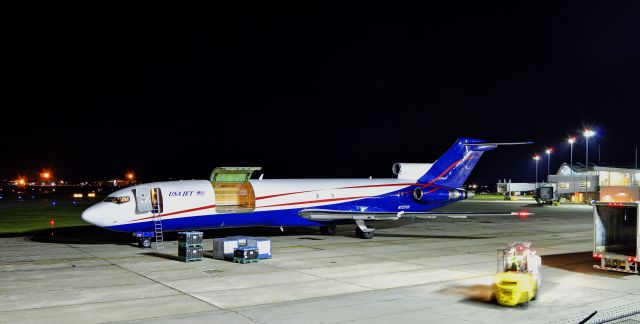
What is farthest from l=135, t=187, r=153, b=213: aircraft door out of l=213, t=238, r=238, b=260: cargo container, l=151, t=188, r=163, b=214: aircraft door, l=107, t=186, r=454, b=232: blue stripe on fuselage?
l=213, t=238, r=238, b=260: cargo container

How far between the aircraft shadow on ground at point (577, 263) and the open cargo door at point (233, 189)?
14812mm

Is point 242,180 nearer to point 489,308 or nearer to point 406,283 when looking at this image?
point 406,283

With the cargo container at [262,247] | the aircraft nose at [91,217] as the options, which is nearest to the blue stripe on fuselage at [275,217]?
the aircraft nose at [91,217]

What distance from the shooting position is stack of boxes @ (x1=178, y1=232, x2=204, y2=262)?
72.9ft

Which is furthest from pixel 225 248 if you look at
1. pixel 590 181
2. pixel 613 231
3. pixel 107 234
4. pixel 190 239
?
pixel 590 181

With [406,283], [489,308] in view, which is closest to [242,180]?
[406,283]

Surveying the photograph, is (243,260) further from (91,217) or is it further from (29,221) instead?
(29,221)

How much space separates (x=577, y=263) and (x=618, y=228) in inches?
84.2

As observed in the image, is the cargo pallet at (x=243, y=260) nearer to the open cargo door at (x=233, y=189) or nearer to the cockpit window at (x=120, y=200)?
the open cargo door at (x=233, y=189)

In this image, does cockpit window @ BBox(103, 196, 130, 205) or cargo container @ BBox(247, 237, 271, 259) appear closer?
cargo container @ BBox(247, 237, 271, 259)

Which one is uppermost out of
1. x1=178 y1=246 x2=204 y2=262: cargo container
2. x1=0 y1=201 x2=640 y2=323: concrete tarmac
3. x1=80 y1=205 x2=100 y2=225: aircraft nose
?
x1=80 y1=205 x2=100 y2=225: aircraft nose

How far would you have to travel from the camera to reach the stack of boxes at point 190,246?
22234 mm

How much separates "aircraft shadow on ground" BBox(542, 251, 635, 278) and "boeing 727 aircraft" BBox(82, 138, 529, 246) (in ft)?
18.8

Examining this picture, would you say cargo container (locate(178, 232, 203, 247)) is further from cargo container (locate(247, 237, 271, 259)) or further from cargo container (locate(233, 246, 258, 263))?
cargo container (locate(247, 237, 271, 259))
